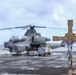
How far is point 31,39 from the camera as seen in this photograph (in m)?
54.2

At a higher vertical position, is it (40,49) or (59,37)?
(59,37)

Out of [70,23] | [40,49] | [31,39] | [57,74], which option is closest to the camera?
[70,23]

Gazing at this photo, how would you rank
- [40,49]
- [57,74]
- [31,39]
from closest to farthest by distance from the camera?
1. [57,74]
2. [40,49]
3. [31,39]

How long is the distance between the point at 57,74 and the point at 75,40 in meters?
6.60

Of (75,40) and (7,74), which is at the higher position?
(75,40)

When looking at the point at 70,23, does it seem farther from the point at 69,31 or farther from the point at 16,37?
the point at 16,37

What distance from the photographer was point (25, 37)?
54.3 meters

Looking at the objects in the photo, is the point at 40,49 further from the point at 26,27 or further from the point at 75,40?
the point at 75,40

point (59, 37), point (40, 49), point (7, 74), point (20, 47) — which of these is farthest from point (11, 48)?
point (59, 37)

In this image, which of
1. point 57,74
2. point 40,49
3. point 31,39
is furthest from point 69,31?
point 31,39

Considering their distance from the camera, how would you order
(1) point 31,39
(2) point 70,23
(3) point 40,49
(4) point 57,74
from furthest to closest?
(1) point 31,39 < (3) point 40,49 < (4) point 57,74 < (2) point 70,23

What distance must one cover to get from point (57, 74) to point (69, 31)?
6.68m

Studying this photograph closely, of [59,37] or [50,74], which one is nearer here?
[59,37]

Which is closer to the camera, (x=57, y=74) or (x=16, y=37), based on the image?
(x=57, y=74)
